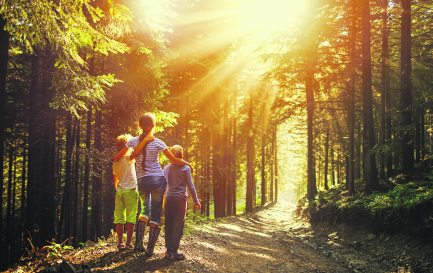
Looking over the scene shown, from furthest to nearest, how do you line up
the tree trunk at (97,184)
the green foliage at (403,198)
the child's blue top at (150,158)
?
the tree trunk at (97,184), the green foliage at (403,198), the child's blue top at (150,158)

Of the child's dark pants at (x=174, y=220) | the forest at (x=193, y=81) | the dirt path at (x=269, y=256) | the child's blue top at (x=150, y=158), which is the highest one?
the forest at (x=193, y=81)

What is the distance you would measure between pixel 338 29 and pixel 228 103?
9.01m

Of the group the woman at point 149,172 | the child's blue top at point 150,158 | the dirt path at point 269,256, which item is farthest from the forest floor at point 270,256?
the child's blue top at point 150,158

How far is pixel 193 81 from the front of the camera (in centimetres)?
2033

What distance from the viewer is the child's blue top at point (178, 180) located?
7.03m

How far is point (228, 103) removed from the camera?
81.5 feet

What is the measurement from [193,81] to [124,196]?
13.7 m

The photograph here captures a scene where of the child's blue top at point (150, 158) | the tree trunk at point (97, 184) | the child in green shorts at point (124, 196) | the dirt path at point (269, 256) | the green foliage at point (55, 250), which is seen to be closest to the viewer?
the dirt path at point (269, 256)

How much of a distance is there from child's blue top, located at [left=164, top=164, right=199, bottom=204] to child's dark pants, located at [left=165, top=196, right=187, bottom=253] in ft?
0.37

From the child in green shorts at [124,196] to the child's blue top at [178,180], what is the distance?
2.42 ft

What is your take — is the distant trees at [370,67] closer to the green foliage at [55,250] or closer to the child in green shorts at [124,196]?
the child in green shorts at [124,196]

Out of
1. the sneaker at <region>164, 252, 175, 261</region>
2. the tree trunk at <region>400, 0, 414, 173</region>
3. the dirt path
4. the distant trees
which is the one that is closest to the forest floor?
the dirt path

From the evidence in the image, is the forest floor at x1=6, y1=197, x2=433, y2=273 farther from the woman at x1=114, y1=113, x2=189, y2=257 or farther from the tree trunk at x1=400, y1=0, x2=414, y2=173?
the tree trunk at x1=400, y1=0, x2=414, y2=173

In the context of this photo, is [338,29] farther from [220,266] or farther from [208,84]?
[220,266]
